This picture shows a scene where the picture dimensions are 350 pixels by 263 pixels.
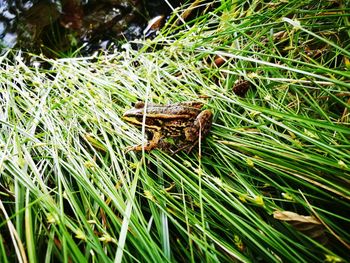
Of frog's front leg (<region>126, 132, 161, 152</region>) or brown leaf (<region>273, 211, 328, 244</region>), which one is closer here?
brown leaf (<region>273, 211, 328, 244</region>)

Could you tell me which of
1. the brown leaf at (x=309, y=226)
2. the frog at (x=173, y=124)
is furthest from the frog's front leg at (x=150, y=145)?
the brown leaf at (x=309, y=226)

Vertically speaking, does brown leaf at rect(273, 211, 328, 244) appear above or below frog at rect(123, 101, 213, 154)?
below

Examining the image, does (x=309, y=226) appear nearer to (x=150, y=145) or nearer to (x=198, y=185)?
(x=198, y=185)

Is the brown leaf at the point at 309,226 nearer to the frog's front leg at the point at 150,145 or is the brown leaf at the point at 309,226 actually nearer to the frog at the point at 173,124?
the frog at the point at 173,124

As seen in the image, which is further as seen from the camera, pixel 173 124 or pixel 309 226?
pixel 173 124

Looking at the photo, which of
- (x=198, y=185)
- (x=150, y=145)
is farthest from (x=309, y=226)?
(x=150, y=145)

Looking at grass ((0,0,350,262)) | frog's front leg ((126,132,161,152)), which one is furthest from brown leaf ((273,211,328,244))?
frog's front leg ((126,132,161,152))

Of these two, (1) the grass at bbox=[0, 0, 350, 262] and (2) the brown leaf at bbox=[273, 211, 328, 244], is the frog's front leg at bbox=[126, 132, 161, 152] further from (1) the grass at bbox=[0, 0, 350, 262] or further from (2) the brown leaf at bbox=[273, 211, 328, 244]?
(2) the brown leaf at bbox=[273, 211, 328, 244]

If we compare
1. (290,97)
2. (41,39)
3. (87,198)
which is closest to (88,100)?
(87,198)
